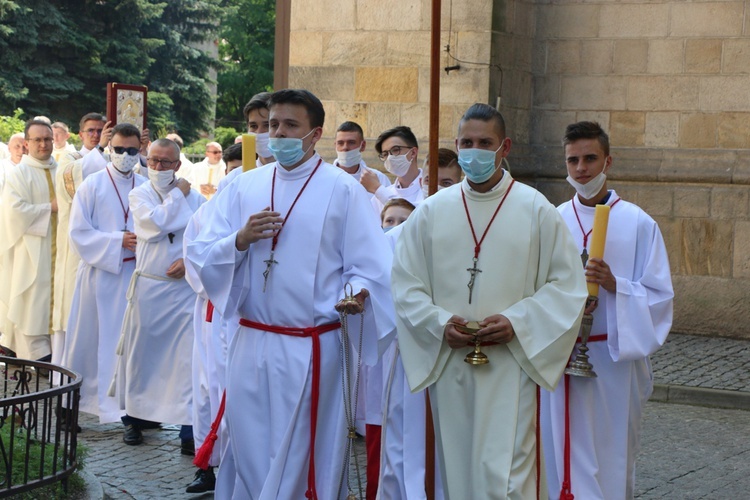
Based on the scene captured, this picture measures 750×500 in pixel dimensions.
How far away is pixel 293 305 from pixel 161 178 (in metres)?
3.27

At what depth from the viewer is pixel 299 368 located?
573 cm

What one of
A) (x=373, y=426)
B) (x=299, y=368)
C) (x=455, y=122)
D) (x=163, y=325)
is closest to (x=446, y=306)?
(x=299, y=368)

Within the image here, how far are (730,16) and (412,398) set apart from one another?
8.47 m

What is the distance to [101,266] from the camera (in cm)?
919

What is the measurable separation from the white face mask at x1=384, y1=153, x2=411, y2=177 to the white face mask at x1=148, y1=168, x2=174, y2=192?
5.42 feet

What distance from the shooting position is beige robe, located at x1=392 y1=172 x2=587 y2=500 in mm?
5289

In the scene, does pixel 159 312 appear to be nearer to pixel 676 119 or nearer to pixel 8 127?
pixel 676 119

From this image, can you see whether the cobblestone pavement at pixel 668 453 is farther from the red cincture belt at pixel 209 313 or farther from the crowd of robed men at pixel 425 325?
the red cincture belt at pixel 209 313

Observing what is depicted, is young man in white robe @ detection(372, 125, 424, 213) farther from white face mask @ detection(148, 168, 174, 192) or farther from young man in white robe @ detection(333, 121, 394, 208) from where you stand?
white face mask @ detection(148, 168, 174, 192)

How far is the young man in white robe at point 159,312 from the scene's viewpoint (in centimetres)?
866

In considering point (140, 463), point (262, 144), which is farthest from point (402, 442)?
point (140, 463)

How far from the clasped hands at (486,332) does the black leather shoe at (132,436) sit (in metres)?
3.97

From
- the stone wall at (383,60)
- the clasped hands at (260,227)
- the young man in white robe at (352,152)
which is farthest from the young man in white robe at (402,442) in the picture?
the stone wall at (383,60)

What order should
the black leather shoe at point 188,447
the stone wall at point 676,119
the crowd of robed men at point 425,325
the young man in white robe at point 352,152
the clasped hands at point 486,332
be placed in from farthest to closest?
1. the stone wall at point 676,119
2. the young man in white robe at point 352,152
3. the black leather shoe at point 188,447
4. the crowd of robed men at point 425,325
5. the clasped hands at point 486,332
